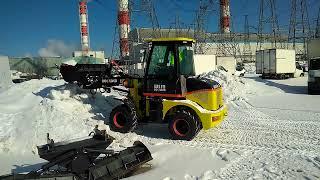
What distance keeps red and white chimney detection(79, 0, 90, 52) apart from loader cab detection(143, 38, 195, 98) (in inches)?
1861

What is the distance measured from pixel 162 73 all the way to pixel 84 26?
48846 millimetres

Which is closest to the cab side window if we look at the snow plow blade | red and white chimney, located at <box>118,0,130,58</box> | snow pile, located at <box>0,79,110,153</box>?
snow pile, located at <box>0,79,110,153</box>

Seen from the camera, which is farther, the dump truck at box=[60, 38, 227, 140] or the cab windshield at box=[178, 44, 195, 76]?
the cab windshield at box=[178, 44, 195, 76]

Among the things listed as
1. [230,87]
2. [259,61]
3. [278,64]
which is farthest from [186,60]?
[259,61]

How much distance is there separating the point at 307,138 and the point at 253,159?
7.23 ft

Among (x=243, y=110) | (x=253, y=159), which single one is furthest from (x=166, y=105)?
(x=243, y=110)

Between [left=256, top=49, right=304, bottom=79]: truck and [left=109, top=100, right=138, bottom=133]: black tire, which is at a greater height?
[left=256, top=49, right=304, bottom=79]: truck

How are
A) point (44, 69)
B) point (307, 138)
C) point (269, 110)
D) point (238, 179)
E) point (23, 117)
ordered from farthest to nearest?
point (44, 69) → point (269, 110) → point (23, 117) → point (307, 138) → point (238, 179)

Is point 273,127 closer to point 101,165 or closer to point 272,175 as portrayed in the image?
point 272,175

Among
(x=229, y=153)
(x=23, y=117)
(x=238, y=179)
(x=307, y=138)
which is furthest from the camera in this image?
(x=23, y=117)

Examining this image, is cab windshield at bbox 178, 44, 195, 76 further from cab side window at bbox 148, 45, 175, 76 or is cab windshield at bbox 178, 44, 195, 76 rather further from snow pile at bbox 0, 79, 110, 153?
snow pile at bbox 0, 79, 110, 153

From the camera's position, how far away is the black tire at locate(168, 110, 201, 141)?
8.26 m

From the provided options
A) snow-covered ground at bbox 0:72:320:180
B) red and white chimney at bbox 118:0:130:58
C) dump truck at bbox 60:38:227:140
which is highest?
red and white chimney at bbox 118:0:130:58

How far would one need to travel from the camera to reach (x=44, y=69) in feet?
161
